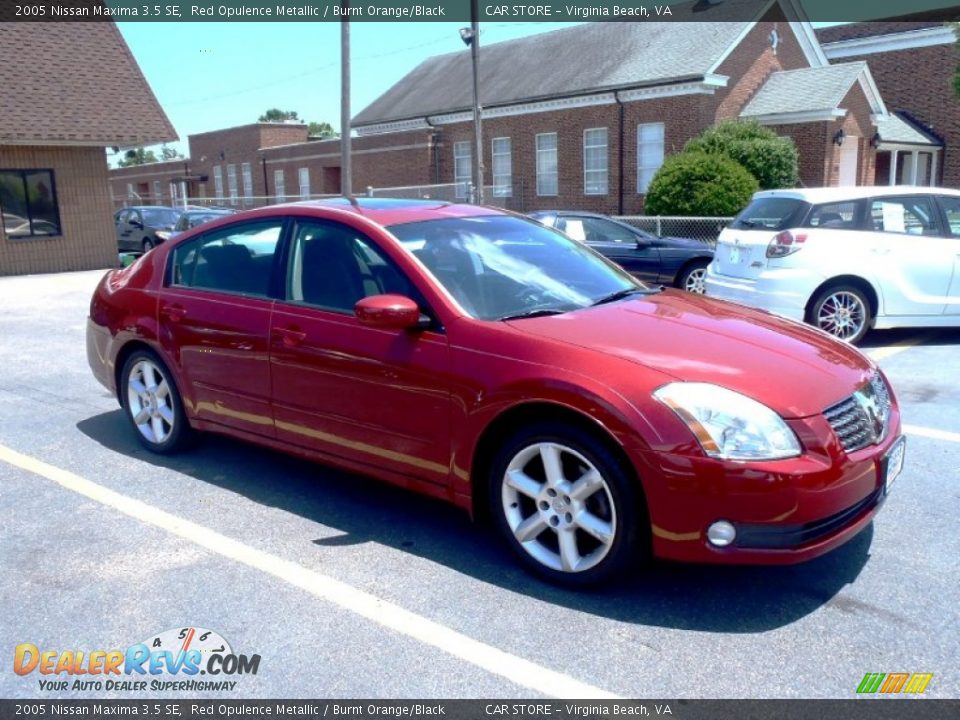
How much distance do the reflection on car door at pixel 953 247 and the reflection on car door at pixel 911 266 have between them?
0.03m

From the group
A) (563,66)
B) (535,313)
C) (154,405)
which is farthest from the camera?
(563,66)

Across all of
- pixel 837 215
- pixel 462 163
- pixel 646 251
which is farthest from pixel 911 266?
pixel 462 163

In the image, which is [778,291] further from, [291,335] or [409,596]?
[409,596]

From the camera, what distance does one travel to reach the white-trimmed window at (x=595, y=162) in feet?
95.1

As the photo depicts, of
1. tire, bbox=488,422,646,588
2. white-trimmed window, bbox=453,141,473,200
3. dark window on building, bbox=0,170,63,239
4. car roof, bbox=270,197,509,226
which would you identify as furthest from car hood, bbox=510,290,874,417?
white-trimmed window, bbox=453,141,473,200

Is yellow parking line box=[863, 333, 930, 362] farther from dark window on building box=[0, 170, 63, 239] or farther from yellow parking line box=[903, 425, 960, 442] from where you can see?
dark window on building box=[0, 170, 63, 239]

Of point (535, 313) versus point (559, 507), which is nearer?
point (559, 507)

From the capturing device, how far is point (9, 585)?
3.86m

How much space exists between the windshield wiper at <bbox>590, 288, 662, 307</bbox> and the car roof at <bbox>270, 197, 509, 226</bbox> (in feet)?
2.99

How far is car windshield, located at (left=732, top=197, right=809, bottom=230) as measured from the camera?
8734 mm

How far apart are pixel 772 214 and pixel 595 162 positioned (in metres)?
21.0

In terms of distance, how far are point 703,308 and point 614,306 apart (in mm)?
499

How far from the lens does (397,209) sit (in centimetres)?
478

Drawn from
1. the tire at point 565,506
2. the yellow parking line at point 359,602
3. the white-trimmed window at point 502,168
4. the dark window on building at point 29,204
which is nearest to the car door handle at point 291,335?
the yellow parking line at point 359,602
